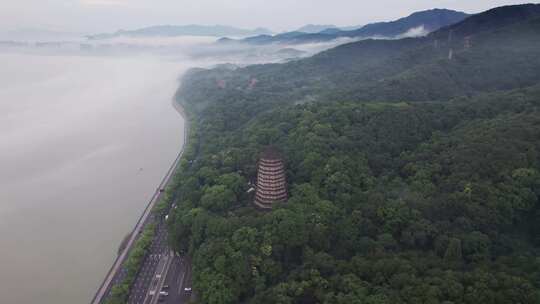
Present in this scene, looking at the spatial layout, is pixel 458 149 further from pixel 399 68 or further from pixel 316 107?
pixel 399 68

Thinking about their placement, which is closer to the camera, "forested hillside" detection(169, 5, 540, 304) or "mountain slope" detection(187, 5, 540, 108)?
"forested hillside" detection(169, 5, 540, 304)

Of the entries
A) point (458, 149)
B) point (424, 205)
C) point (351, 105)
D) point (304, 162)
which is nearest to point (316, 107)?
point (351, 105)

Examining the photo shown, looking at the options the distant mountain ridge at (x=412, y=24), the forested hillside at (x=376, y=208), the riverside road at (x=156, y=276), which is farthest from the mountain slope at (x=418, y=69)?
the distant mountain ridge at (x=412, y=24)

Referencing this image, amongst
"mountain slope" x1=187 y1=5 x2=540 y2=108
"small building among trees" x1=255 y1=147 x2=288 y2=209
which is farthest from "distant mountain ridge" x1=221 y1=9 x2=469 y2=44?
"small building among trees" x1=255 y1=147 x2=288 y2=209

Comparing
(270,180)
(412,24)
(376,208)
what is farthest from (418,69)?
(412,24)

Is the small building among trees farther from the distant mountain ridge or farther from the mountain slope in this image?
the distant mountain ridge

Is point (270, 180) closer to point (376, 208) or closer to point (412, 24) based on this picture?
point (376, 208)

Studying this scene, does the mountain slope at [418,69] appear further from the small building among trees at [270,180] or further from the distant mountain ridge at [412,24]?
the distant mountain ridge at [412,24]

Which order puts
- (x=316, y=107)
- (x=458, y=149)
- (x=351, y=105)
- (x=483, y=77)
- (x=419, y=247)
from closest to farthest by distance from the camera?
(x=419, y=247)
(x=458, y=149)
(x=351, y=105)
(x=316, y=107)
(x=483, y=77)
